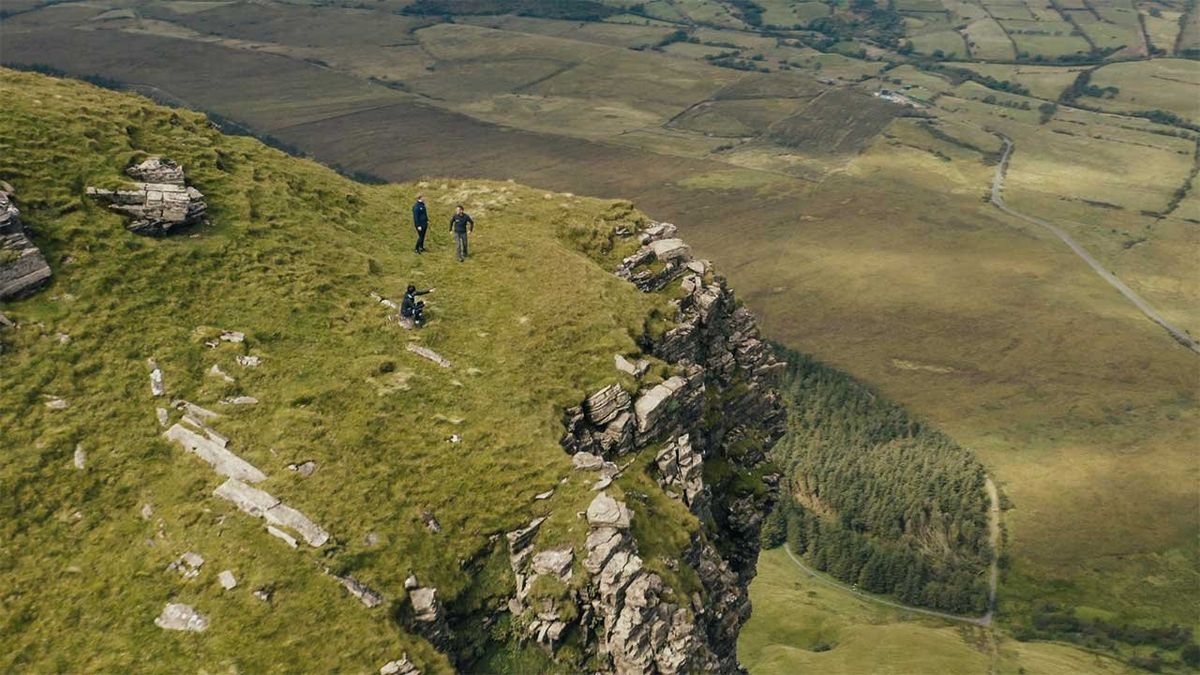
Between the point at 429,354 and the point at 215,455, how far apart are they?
11.9 m

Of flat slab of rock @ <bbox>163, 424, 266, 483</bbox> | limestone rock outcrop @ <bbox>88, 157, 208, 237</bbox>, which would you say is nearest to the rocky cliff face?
flat slab of rock @ <bbox>163, 424, 266, 483</bbox>

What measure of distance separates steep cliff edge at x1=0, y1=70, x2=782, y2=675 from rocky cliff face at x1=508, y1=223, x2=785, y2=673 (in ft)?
0.55

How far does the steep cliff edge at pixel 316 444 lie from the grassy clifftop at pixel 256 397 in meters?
0.11

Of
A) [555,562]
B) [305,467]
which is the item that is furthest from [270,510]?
[555,562]

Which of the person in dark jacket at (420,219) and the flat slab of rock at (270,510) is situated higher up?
the person in dark jacket at (420,219)

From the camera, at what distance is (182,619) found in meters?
27.8

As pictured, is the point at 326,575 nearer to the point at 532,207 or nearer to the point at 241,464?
the point at 241,464

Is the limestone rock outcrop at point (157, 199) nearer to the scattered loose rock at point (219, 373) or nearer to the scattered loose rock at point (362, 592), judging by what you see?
the scattered loose rock at point (219, 373)

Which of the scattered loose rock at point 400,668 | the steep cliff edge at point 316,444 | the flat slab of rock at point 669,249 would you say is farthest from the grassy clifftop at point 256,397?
the flat slab of rock at point 669,249

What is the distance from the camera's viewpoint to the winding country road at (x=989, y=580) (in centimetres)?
15225

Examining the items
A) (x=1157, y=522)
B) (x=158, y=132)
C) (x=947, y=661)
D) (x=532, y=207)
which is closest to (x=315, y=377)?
(x=158, y=132)

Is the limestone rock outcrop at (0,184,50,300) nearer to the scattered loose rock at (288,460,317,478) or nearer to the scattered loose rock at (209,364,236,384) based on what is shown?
the scattered loose rock at (209,364,236,384)

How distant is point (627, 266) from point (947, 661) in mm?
97350

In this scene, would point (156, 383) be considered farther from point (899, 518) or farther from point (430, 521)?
point (899, 518)
